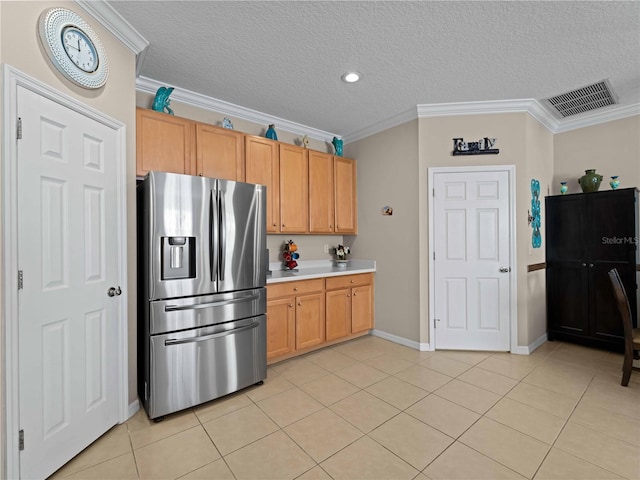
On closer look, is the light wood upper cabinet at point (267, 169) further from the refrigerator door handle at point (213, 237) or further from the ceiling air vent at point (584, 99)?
the ceiling air vent at point (584, 99)

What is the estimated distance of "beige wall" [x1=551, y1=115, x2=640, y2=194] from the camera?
3.46 m

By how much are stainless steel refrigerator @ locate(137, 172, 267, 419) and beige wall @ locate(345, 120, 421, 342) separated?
6.13ft

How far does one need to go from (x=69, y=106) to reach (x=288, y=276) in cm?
218

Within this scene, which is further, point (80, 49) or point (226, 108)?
point (226, 108)

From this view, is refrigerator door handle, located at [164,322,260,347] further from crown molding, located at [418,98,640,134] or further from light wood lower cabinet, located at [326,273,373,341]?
crown molding, located at [418,98,640,134]

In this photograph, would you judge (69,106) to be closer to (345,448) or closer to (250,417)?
(250,417)

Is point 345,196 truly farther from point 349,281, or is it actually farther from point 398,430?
point 398,430

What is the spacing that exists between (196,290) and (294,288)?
45.7 inches

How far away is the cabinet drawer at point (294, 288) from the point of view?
3.06 metres

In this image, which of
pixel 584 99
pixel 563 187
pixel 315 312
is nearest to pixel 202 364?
pixel 315 312

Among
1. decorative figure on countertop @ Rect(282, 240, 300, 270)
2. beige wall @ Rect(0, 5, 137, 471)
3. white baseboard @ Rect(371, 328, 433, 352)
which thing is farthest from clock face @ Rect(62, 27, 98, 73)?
white baseboard @ Rect(371, 328, 433, 352)

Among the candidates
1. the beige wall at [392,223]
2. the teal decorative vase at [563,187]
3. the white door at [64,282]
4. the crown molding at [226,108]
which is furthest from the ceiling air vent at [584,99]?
the white door at [64,282]

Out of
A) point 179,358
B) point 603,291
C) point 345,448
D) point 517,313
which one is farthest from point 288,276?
point 603,291

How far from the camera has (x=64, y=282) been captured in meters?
1.72
